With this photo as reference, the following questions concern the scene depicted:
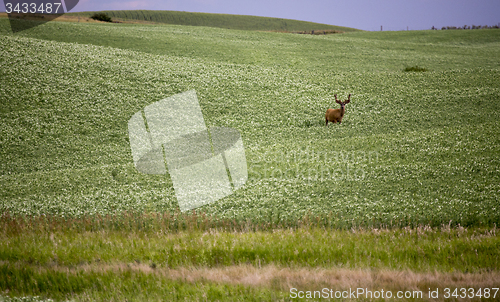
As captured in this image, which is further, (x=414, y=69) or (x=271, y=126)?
(x=414, y=69)

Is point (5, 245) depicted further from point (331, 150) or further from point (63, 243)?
point (331, 150)

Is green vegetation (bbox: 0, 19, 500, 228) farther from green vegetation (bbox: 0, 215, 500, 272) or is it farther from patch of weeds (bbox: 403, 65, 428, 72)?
patch of weeds (bbox: 403, 65, 428, 72)

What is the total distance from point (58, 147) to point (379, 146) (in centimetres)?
1867

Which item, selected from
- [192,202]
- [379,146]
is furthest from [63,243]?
[379,146]

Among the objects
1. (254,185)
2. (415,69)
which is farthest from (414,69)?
(254,185)

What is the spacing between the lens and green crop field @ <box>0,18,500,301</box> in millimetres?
6523

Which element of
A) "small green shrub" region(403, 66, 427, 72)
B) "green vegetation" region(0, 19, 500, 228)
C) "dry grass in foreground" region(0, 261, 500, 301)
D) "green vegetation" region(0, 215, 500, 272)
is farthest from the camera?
"small green shrub" region(403, 66, 427, 72)

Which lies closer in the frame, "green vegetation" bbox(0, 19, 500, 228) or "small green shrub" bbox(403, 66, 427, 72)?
"green vegetation" bbox(0, 19, 500, 228)

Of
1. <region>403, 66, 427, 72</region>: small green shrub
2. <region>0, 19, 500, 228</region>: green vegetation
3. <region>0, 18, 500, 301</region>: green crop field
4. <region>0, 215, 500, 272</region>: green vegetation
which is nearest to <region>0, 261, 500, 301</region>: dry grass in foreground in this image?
<region>0, 18, 500, 301</region>: green crop field

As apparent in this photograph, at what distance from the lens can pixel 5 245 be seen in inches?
327

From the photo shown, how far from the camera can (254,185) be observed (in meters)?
13.0

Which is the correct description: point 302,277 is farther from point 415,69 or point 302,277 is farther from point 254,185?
point 415,69

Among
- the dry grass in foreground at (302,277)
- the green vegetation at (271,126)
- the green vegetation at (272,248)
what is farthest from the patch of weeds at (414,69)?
the dry grass in foreground at (302,277)

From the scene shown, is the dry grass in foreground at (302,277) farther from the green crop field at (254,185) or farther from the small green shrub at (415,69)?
the small green shrub at (415,69)
